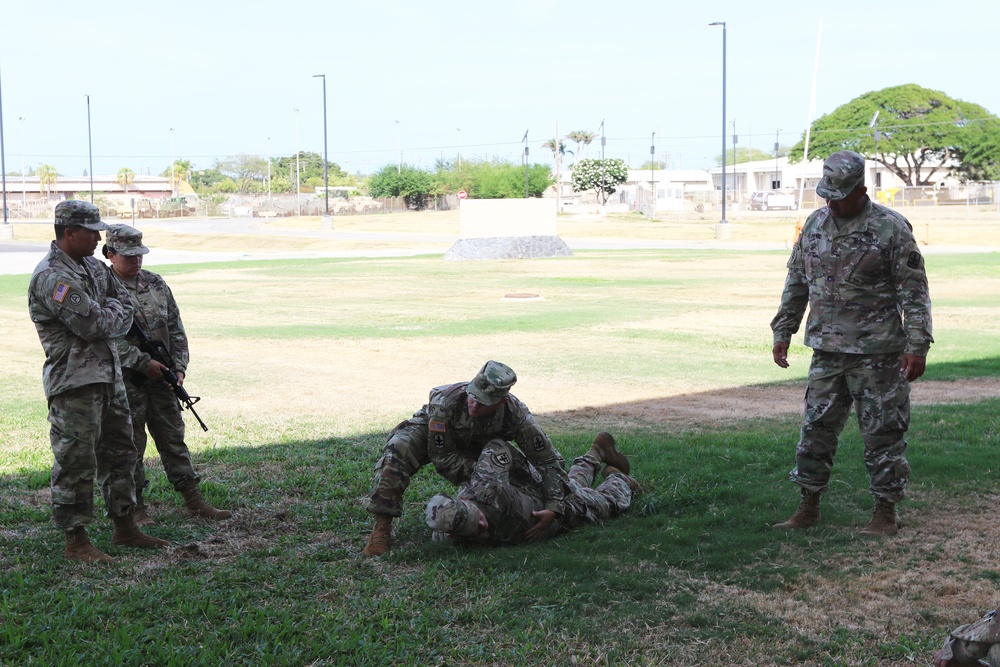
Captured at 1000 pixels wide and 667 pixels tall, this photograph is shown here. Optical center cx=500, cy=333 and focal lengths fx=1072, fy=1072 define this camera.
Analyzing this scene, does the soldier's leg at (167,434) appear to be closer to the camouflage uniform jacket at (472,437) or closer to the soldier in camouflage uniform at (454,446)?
the soldier in camouflage uniform at (454,446)

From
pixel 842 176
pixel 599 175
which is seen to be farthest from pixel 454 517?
pixel 599 175

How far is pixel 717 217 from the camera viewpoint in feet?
241

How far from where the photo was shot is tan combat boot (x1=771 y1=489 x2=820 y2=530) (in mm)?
6527

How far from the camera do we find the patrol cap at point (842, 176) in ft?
20.4

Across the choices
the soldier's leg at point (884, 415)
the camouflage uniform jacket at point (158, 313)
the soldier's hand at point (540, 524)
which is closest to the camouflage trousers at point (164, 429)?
the camouflage uniform jacket at point (158, 313)

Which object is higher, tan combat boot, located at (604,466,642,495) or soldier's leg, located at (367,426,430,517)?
soldier's leg, located at (367,426,430,517)

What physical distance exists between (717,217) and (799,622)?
7044 centimetres

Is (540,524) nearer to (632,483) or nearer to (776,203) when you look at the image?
(632,483)

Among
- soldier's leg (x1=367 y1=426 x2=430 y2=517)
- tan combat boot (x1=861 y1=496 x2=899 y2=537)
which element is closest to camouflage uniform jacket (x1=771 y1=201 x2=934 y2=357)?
tan combat boot (x1=861 y1=496 x2=899 y2=537)

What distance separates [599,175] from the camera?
102500mm

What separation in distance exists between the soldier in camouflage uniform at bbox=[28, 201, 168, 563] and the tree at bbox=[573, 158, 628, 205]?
321 feet

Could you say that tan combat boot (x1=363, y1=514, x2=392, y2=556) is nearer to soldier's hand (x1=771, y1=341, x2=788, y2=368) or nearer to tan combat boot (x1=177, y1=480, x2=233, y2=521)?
tan combat boot (x1=177, y1=480, x2=233, y2=521)

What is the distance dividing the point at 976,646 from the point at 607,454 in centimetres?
452

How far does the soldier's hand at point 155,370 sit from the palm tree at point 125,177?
137 metres
